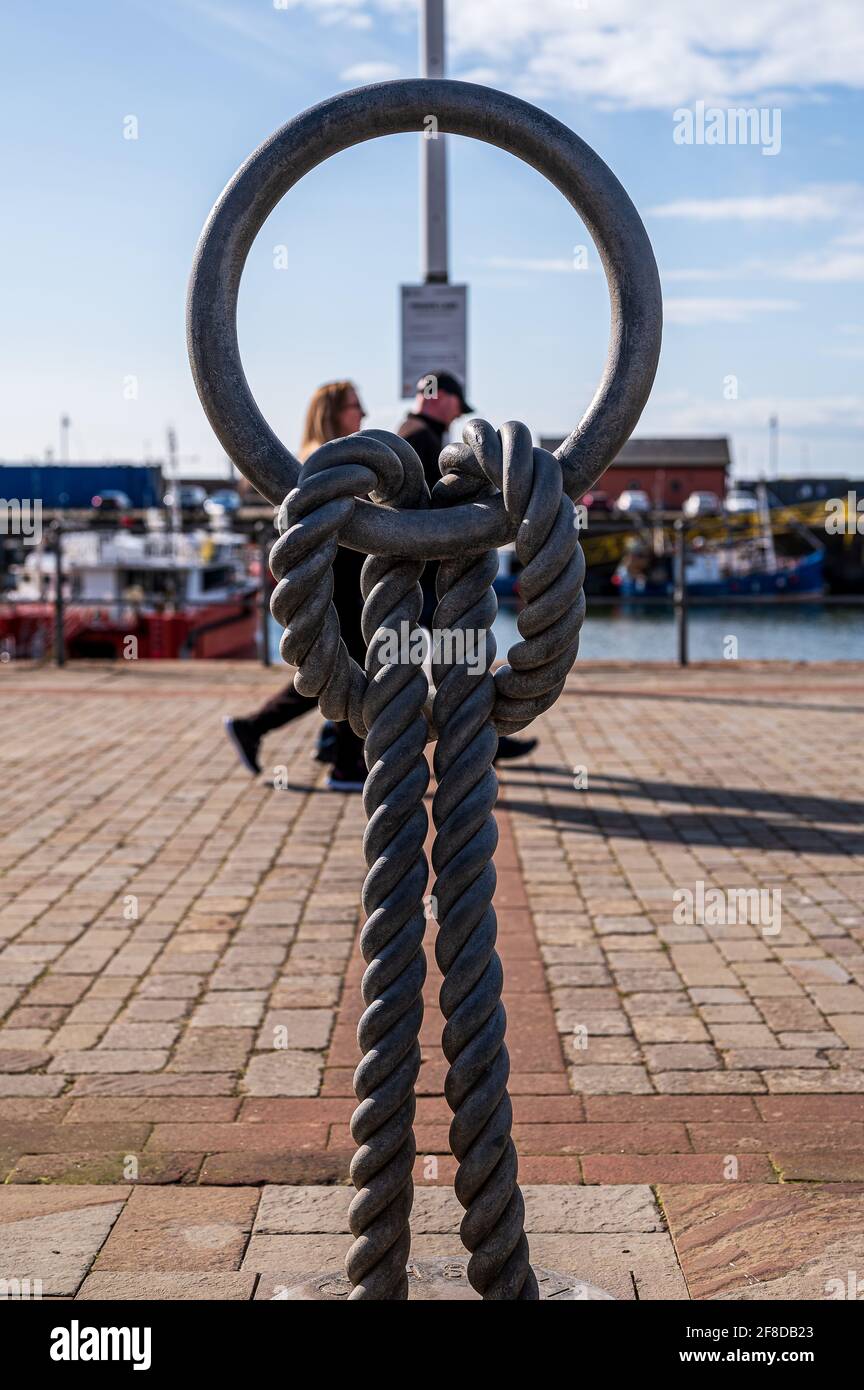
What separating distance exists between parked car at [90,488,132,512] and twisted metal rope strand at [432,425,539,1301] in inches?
2346

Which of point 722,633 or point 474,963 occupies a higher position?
point 474,963

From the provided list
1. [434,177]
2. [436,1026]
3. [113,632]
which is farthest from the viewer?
[113,632]

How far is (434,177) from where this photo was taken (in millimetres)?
9977

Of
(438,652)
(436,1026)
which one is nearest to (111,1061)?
(436,1026)

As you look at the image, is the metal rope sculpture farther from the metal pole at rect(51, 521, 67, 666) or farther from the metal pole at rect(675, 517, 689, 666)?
the metal pole at rect(51, 521, 67, 666)

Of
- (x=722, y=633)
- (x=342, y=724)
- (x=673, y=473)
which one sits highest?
(x=673, y=473)

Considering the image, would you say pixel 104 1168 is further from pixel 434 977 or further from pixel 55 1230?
pixel 434 977

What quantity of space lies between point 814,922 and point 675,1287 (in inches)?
106

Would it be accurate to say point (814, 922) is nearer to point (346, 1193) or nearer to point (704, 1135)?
point (704, 1135)

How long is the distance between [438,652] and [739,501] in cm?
7539

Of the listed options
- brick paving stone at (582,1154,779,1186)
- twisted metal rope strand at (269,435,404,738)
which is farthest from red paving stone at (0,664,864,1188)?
twisted metal rope strand at (269,435,404,738)

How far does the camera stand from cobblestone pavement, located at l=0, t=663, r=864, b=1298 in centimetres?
284
